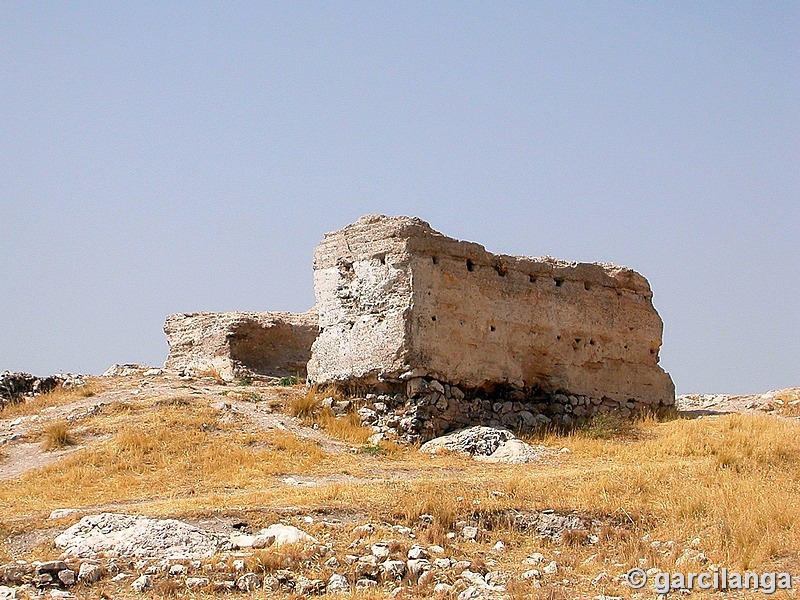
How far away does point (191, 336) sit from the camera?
19859 millimetres

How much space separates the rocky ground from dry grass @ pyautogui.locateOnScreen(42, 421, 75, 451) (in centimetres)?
5

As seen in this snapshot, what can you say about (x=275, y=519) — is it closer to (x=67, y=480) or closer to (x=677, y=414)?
(x=67, y=480)

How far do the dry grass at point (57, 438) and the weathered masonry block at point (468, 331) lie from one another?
3.79 m

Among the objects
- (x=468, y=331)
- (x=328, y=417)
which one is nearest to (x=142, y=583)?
(x=328, y=417)

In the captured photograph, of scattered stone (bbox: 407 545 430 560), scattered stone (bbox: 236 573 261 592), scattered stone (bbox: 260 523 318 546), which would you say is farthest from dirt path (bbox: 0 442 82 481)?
scattered stone (bbox: 407 545 430 560)

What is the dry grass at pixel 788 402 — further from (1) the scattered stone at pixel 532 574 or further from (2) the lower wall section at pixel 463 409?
(1) the scattered stone at pixel 532 574

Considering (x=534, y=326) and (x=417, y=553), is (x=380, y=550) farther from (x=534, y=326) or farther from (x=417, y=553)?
(x=534, y=326)

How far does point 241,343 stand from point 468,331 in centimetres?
608

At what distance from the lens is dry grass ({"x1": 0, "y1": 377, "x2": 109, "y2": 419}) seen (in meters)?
15.6

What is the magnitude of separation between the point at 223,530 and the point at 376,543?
1.38 m

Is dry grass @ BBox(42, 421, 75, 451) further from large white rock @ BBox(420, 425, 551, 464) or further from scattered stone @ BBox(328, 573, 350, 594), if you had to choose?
scattered stone @ BBox(328, 573, 350, 594)

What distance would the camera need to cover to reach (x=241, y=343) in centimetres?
1931

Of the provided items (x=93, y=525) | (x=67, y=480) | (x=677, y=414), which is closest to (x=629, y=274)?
(x=677, y=414)

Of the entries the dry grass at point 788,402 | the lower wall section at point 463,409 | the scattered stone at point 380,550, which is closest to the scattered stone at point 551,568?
the scattered stone at point 380,550
